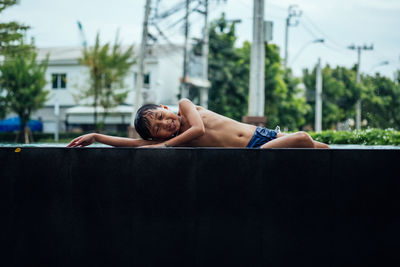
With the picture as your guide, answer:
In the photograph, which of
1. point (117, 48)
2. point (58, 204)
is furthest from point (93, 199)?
point (117, 48)

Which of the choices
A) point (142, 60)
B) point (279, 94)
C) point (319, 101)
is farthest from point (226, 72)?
point (142, 60)

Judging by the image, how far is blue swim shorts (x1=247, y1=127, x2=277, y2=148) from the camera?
8.72 ft

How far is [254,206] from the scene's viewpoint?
6.82 feet

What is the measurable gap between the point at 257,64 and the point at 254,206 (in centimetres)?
785

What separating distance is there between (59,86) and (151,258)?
28608 mm

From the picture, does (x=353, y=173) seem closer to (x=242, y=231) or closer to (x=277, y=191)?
(x=277, y=191)

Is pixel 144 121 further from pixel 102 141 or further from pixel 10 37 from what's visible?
pixel 10 37

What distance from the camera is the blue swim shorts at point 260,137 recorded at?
8.72 ft

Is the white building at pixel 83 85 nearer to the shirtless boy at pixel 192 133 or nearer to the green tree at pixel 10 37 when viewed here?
the green tree at pixel 10 37

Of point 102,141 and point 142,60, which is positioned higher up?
point 142,60

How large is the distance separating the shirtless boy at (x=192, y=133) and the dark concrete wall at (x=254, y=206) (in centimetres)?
32

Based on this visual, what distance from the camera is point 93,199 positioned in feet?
7.02

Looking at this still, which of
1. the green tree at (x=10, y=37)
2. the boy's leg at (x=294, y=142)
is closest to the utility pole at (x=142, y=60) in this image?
the green tree at (x=10, y=37)

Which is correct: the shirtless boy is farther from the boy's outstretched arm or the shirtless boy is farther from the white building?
the white building
